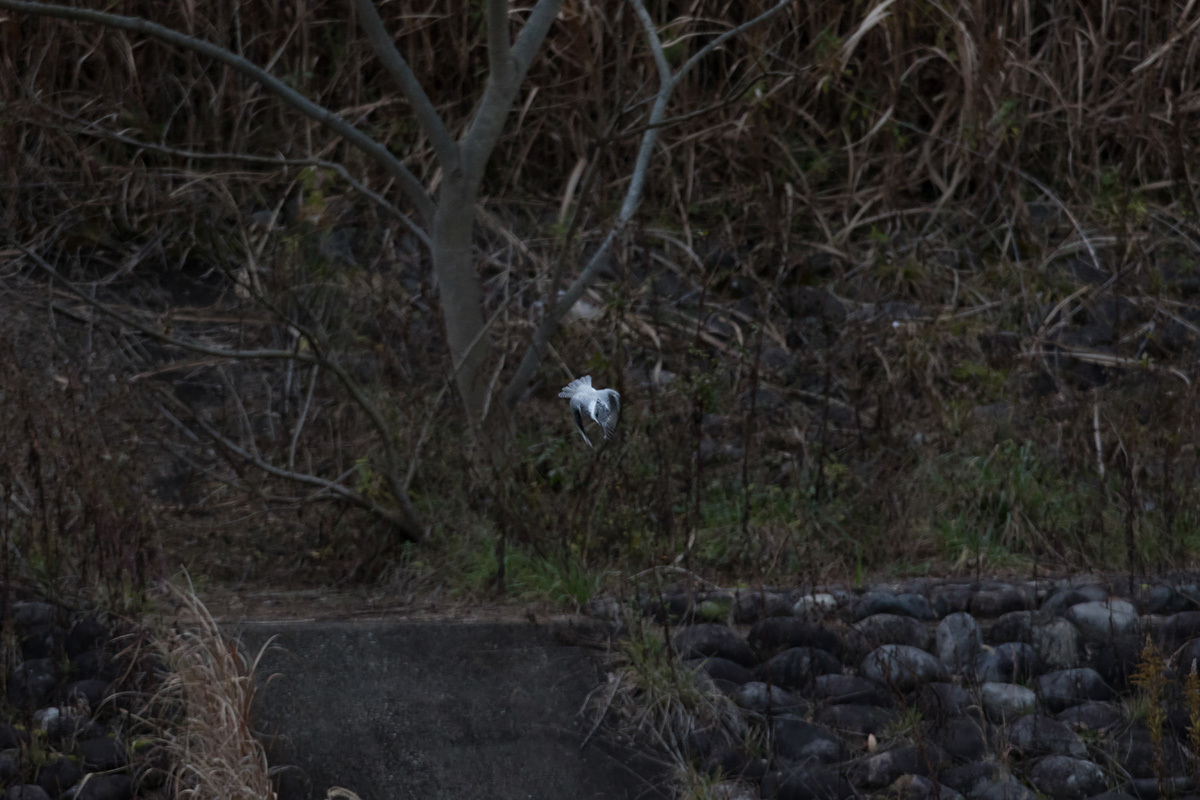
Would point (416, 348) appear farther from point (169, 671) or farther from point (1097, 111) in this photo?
point (1097, 111)

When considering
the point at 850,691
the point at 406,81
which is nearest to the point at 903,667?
the point at 850,691

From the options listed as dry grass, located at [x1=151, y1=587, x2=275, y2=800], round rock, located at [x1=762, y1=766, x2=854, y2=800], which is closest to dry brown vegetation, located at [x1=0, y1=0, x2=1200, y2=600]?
dry grass, located at [x1=151, y1=587, x2=275, y2=800]

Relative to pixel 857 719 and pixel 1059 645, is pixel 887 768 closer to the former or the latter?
pixel 857 719

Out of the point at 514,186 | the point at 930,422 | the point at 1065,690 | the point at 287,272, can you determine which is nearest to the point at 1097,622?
the point at 1065,690

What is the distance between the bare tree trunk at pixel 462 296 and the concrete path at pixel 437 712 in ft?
3.69

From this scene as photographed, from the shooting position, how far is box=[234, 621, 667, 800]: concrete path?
343cm

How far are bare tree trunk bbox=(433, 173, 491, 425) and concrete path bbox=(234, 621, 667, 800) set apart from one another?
3.69 ft

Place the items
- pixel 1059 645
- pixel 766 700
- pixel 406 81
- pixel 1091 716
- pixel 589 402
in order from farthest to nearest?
pixel 406 81 < pixel 1059 645 < pixel 766 700 < pixel 1091 716 < pixel 589 402

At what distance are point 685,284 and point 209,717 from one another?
11.0 ft

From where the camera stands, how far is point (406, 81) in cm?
447

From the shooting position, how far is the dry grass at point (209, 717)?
325cm

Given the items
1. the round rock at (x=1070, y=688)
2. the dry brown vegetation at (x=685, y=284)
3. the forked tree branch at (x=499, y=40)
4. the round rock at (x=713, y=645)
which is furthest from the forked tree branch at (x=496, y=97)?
the round rock at (x=1070, y=688)

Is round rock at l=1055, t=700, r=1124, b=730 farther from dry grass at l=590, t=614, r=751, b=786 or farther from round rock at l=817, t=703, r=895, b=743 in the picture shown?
dry grass at l=590, t=614, r=751, b=786

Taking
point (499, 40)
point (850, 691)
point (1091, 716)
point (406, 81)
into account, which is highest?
point (499, 40)
